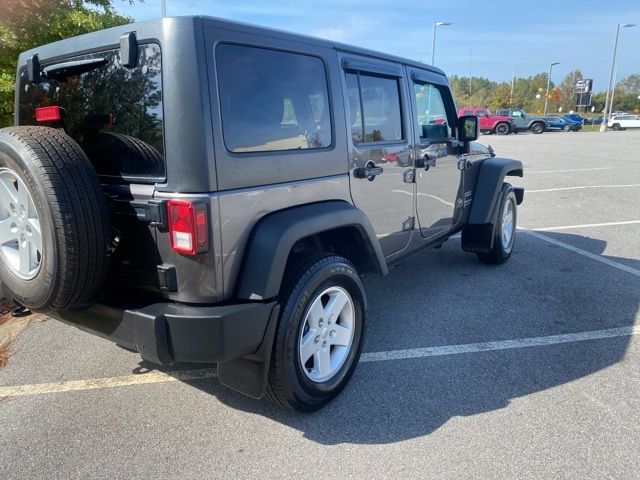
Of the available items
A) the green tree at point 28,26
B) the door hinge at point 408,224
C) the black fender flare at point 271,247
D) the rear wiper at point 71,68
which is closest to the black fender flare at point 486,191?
the door hinge at point 408,224

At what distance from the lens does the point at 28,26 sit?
5.23 metres

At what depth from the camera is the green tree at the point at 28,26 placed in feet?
16.6

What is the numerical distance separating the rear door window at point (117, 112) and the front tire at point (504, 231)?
154 inches

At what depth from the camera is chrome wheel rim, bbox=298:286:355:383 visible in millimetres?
2752

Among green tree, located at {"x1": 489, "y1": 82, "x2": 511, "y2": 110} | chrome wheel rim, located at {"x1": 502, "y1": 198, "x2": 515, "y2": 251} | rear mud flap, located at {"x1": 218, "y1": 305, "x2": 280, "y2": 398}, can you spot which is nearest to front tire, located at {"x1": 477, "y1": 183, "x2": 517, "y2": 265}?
chrome wheel rim, located at {"x1": 502, "y1": 198, "x2": 515, "y2": 251}

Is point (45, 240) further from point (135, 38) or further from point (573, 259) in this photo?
point (573, 259)

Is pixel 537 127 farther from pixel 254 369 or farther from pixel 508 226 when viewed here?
pixel 254 369

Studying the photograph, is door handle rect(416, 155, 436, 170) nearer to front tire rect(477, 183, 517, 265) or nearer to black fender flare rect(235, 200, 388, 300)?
front tire rect(477, 183, 517, 265)

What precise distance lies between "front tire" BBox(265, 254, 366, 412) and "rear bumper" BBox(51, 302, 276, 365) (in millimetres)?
186

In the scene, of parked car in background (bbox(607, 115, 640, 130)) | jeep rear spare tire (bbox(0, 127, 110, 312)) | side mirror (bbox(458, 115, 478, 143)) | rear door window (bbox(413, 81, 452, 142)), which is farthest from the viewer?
parked car in background (bbox(607, 115, 640, 130))

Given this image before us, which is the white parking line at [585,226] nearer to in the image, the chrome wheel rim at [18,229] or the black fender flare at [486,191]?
the black fender flare at [486,191]

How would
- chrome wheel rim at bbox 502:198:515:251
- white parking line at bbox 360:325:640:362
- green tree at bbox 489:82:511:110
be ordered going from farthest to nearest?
green tree at bbox 489:82:511:110
chrome wheel rim at bbox 502:198:515:251
white parking line at bbox 360:325:640:362

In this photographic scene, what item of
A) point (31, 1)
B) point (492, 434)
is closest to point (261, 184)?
point (492, 434)

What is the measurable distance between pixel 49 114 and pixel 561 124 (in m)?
42.5
